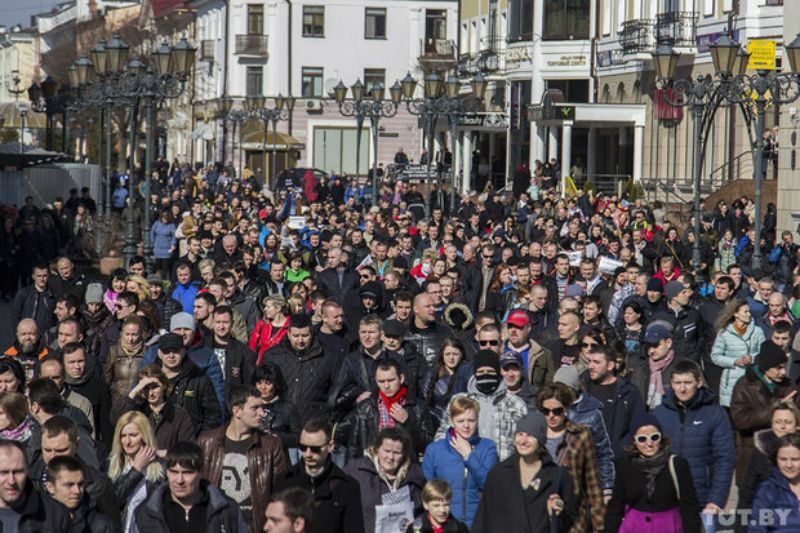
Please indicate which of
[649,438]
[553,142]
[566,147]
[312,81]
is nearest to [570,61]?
[553,142]

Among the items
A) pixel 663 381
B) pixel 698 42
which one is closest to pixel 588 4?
pixel 698 42

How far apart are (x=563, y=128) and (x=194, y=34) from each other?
41.4 meters

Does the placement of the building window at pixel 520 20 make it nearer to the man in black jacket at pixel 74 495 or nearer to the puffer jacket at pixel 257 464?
the puffer jacket at pixel 257 464

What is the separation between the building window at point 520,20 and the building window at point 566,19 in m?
1.33

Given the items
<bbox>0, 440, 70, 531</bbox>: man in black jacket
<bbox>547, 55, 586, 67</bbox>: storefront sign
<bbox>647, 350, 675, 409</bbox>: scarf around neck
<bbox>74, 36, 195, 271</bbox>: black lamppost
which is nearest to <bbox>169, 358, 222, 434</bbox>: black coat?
<bbox>647, 350, 675, 409</bbox>: scarf around neck

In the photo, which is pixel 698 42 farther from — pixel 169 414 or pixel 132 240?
pixel 169 414

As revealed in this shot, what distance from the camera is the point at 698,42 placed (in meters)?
48.0

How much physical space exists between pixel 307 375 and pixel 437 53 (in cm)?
7226

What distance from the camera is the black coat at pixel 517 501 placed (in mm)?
9312

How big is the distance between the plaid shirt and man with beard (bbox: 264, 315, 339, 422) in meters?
3.04

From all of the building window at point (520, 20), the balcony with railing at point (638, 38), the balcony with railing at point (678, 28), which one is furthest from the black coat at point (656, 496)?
the building window at point (520, 20)

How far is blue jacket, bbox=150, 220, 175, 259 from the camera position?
95.8 ft

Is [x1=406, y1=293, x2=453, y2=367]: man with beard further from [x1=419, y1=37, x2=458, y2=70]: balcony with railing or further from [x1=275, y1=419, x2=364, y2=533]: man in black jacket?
[x1=419, y1=37, x2=458, y2=70]: balcony with railing

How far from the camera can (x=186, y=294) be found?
1883 cm
